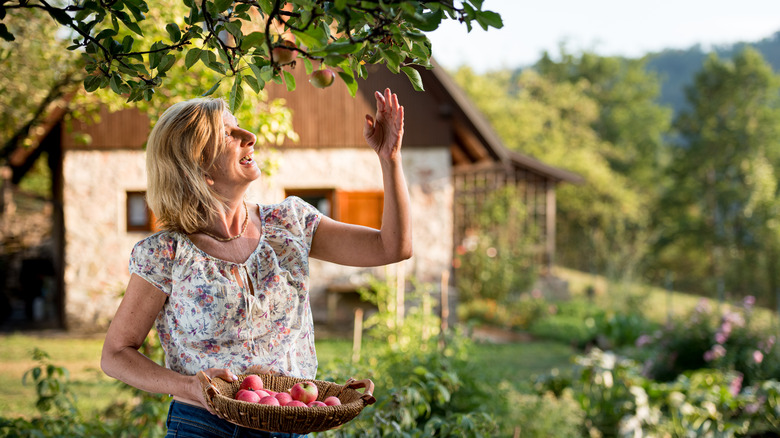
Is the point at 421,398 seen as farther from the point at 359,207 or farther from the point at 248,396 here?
the point at 359,207

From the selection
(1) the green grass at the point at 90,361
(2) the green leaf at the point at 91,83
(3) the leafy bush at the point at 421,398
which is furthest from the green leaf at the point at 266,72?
(1) the green grass at the point at 90,361

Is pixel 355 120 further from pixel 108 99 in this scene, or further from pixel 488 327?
pixel 108 99

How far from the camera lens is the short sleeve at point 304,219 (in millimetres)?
1877

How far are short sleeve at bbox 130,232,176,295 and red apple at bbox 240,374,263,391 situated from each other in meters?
0.28

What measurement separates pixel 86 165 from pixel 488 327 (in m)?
6.26

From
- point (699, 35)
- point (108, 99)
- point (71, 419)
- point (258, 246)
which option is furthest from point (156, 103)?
point (699, 35)

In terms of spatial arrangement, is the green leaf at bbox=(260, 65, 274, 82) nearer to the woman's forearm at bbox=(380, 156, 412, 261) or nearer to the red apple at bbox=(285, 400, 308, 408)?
the woman's forearm at bbox=(380, 156, 412, 261)

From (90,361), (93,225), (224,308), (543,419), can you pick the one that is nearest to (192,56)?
(224,308)

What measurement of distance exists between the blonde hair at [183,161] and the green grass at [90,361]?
277 cm

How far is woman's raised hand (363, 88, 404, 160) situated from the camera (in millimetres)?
1697

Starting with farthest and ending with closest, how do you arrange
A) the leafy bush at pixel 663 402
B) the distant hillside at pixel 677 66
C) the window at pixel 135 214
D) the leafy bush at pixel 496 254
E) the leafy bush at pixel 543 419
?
1. the distant hillside at pixel 677 66
2. the leafy bush at pixel 496 254
3. the window at pixel 135 214
4. the leafy bush at pixel 663 402
5. the leafy bush at pixel 543 419

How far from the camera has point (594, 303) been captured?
1246 centimetres

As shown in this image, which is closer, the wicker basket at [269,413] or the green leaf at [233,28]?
the wicker basket at [269,413]

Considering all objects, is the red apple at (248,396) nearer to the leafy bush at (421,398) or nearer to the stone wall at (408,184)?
the leafy bush at (421,398)
